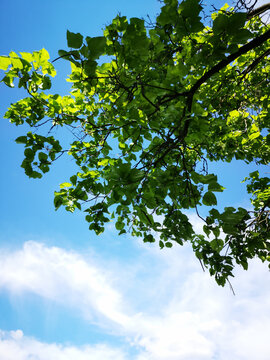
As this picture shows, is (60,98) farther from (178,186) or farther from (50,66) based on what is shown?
(178,186)

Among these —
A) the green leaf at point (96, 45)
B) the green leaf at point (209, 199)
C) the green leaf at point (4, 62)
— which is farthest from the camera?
the green leaf at point (4, 62)

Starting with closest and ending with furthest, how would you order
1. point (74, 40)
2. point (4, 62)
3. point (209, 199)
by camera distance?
point (74, 40) → point (209, 199) → point (4, 62)

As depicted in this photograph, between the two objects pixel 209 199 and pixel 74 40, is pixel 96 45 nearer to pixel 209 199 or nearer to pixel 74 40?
pixel 74 40

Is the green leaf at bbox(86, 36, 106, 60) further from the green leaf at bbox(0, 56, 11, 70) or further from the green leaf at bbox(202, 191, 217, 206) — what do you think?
the green leaf at bbox(202, 191, 217, 206)

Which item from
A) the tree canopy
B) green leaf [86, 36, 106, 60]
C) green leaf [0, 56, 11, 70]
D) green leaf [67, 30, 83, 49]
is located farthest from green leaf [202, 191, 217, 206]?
green leaf [0, 56, 11, 70]

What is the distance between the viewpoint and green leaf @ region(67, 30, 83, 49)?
4.70ft

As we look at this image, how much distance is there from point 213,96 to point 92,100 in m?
2.66

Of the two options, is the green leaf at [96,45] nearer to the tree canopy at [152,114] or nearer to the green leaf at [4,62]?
the tree canopy at [152,114]

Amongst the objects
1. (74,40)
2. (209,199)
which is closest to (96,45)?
(74,40)

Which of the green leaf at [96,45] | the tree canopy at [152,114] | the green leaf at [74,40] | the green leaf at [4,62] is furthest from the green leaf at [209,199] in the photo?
the green leaf at [4,62]

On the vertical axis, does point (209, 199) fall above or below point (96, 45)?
below

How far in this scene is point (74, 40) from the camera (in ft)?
4.80

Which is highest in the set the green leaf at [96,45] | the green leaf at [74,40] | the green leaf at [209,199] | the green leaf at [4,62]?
the green leaf at [4,62]

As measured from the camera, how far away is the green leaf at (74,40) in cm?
143
